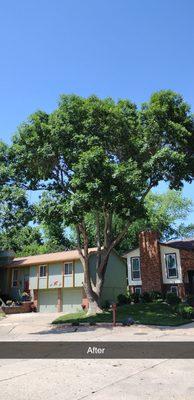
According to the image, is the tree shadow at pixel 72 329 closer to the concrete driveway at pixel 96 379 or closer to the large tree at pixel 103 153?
the large tree at pixel 103 153

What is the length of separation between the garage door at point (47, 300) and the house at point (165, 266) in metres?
7.85

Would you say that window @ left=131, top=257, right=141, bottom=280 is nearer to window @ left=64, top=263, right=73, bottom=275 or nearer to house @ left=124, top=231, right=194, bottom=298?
house @ left=124, top=231, right=194, bottom=298

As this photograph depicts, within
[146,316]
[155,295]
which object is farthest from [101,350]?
[155,295]

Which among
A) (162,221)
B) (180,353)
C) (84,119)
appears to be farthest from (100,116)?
(162,221)

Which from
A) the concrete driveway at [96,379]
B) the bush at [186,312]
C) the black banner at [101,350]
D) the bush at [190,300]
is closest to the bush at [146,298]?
the bush at [190,300]

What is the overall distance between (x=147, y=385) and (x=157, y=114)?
1765 cm

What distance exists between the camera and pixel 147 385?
25.8 ft

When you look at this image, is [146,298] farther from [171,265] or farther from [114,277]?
[114,277]

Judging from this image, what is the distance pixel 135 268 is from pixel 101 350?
74.1 ft

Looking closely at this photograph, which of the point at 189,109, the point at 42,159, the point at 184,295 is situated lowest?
the point at 184,295

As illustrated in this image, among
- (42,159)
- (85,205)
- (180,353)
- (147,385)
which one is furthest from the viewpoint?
(42,159)

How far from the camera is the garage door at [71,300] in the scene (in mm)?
34188

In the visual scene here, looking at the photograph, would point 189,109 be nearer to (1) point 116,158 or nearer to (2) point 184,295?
(1) point 116,158

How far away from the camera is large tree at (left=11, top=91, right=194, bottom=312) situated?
1952cm
